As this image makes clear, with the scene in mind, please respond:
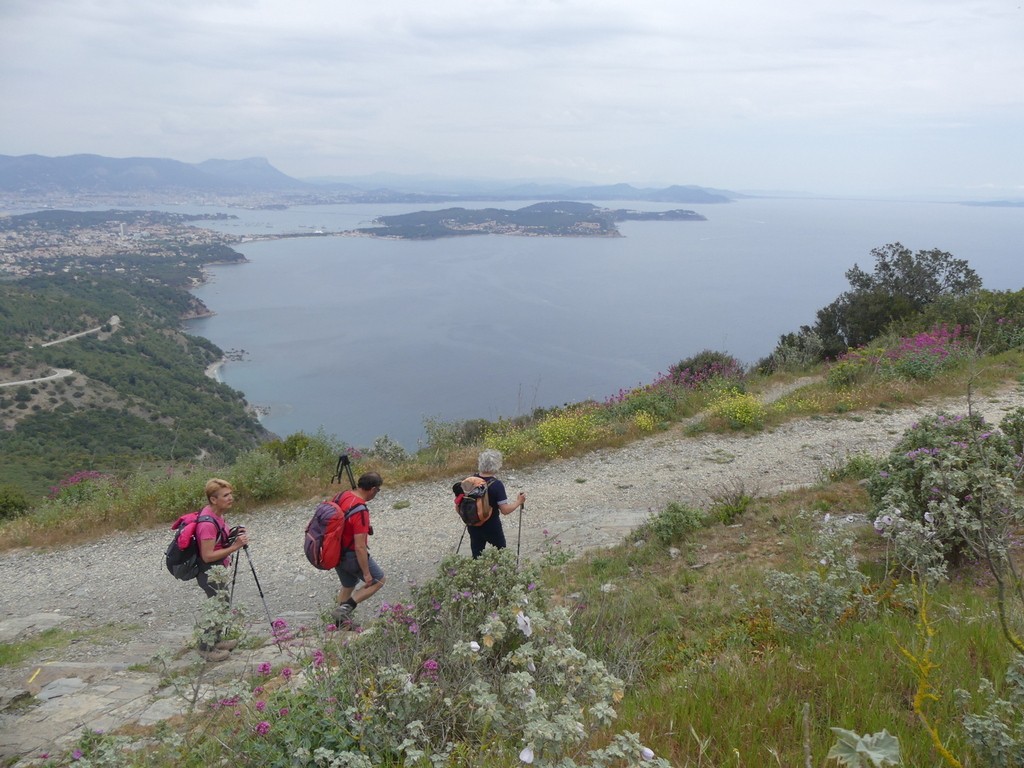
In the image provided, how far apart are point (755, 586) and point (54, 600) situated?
24.3 feet

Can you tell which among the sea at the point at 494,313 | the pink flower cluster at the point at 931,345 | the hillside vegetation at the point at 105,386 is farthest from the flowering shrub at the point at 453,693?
the sea at the point at 494,313

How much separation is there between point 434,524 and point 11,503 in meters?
8.19

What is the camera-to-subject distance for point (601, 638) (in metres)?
3.84

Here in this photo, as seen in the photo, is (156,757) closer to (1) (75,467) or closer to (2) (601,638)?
(2) (601,638)

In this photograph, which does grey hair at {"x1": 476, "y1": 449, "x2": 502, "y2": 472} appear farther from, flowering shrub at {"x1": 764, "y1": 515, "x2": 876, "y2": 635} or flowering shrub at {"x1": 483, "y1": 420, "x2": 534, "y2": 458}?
flowering shrub at {"x1": 483, "y1": 420, "x2": 534, "y2": 458}

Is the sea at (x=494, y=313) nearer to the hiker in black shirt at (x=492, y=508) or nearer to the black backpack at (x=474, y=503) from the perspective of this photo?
the hiker in black shirt at (x=492, y=508)

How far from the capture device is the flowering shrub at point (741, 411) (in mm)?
10523

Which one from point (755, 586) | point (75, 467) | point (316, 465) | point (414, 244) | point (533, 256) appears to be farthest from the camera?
point (414, 244)

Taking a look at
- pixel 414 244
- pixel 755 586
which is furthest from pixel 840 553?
pixel 414 244

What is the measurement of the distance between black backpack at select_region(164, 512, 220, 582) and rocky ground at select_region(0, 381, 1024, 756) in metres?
0.52

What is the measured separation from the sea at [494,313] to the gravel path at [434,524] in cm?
1563

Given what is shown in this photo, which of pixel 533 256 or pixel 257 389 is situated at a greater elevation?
pixel 533 256

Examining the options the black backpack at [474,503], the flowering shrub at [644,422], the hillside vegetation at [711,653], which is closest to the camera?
the hillside vegetation at [711,653]

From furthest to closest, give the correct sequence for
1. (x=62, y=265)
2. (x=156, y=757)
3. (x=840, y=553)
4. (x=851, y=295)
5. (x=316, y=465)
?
(x=62, y=265) < (x=851, y=295) < (x=316, y=465) < (x=840, y=553) < (x=156, y=757)
